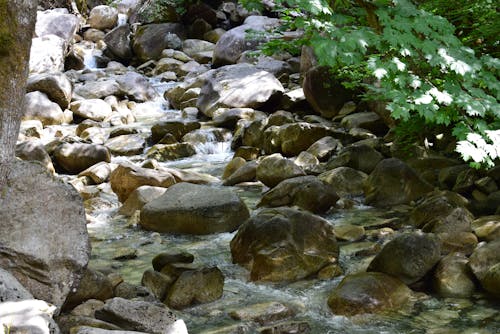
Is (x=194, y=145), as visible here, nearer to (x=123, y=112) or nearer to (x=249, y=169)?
(x=249, y=169)

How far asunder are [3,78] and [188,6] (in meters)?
20.2

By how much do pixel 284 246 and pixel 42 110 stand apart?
10001 mm

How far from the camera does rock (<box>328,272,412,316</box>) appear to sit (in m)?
3.99

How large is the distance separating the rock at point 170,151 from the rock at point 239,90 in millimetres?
2385

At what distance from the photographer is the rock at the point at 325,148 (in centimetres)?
911

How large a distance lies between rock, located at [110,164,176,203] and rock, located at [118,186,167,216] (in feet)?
1.53

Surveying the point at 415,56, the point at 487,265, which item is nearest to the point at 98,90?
the point at 487,265

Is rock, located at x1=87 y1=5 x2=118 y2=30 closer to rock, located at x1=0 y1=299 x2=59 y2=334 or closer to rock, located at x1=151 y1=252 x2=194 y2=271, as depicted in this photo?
rock, located at x1=151 y1=252 x2=194 y2=271

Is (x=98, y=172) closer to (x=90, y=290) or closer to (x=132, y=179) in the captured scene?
(x=132, y=179)

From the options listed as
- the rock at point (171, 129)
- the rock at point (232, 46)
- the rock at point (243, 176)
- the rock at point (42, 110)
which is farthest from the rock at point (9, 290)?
the rock at point (232, 46)

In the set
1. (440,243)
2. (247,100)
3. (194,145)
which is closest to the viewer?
(440,243)

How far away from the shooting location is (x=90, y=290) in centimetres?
388

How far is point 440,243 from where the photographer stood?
4680 millimetres

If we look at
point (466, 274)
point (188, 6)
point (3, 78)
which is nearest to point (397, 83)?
point (466, 274)
